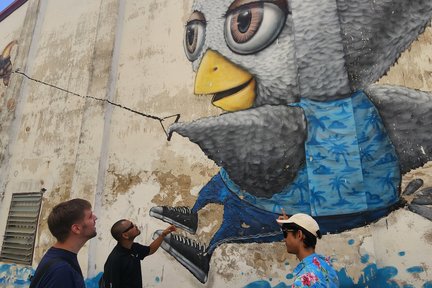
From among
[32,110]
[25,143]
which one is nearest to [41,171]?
[25,143]

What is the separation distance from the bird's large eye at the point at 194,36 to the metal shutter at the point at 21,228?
311cm

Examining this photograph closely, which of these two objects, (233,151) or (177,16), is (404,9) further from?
(177,16)

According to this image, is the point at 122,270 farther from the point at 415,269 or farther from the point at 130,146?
the point at 415,269

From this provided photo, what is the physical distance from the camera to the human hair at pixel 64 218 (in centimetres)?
191

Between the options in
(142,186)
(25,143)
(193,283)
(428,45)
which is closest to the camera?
(428,45)

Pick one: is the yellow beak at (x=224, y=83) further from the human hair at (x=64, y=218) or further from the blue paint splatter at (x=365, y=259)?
the human hair at (x=64, y=218)

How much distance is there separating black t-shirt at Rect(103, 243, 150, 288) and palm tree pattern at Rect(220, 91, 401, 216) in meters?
1.35

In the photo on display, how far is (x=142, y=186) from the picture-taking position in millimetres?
4160

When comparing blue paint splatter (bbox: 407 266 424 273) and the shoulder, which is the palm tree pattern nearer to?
blue paint splatter (bbox: 407 266 424 273)

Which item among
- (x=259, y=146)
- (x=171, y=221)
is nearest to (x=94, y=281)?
(x=171, y=221)

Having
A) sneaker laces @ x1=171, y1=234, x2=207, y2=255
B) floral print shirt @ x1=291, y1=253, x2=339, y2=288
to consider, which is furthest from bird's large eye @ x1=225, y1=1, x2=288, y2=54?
floral print shirt @ x1=291, y1=253, x2=339, y2=288

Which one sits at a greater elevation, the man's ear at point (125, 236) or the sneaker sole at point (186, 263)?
the man's ear at point (125, 236)

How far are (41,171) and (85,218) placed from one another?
3.86m

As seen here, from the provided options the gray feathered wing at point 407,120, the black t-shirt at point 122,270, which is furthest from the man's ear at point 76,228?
the gray feathered wing at point 407,120
